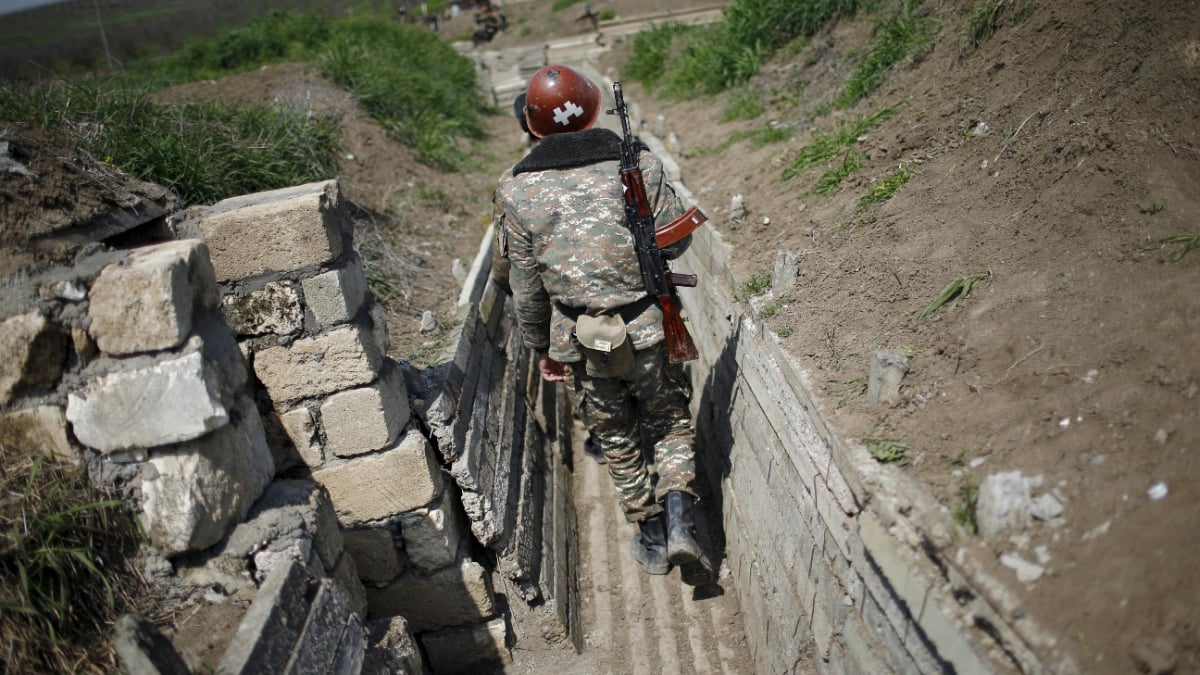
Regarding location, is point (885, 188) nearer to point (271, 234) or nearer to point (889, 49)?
point (889, 49)

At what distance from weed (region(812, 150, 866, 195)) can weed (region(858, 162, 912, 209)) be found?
46 cm

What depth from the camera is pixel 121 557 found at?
8.20 ft

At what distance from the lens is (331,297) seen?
3.08m

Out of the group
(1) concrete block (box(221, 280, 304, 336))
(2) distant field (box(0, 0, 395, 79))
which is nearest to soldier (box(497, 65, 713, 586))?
(1) concrete block (box(221, 280, 304, 336))

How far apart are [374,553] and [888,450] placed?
7.99ft

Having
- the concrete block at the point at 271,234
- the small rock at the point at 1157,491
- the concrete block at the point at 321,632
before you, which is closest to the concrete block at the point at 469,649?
the concrete block at the point at 321,632

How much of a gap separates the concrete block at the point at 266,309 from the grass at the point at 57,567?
2.86 feet

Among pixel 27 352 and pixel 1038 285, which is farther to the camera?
pixel 1038 285

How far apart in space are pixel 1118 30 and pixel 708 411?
10.8 feet

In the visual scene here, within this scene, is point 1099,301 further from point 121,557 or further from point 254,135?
point 254,135

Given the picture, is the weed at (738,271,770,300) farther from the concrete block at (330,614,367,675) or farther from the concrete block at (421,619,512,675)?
the concrete block at (330,614,367,675)

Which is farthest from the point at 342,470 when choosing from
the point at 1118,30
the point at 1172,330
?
the point at 1118,30

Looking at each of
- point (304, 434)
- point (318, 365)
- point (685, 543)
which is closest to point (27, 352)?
point (318, 365)

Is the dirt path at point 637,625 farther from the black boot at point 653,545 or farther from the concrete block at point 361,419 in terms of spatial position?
the concrete block at point 361,419
